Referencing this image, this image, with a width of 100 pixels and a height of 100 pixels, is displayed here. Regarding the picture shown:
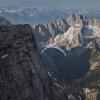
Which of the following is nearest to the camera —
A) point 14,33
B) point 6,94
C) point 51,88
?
point 6,94

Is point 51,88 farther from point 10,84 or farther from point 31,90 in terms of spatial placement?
point 10,84

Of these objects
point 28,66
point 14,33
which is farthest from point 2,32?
point 28,66

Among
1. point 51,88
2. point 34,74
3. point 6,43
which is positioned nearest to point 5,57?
point 6,43

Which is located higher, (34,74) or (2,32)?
(2,32)

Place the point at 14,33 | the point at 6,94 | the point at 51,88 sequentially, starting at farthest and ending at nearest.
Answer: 1. the point at 51,88
2. the point at 14,33
3. the point at 6,94

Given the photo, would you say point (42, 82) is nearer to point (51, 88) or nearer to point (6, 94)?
point (51, 88)

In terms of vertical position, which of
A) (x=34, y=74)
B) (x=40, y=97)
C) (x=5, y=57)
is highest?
(x=5, y=57)

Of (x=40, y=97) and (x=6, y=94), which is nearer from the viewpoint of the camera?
(x=6, y=94)
